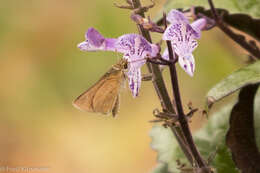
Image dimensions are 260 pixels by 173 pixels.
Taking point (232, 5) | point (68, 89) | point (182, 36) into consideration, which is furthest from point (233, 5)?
point (68, 89)

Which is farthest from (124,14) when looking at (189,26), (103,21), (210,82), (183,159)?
(189,26)

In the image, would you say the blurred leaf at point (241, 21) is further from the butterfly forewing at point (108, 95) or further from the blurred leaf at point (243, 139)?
the butterfly forewing at point (108, 95)

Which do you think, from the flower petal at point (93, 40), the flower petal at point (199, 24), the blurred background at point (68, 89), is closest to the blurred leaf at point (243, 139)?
the flower petal at point (199, 24)

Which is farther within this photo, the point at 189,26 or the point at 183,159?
the point at 183,159

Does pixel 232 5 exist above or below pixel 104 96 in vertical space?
above

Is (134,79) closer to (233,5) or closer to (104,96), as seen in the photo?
(104,96)

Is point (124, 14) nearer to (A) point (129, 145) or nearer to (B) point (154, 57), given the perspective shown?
(A) point (129, 145)
